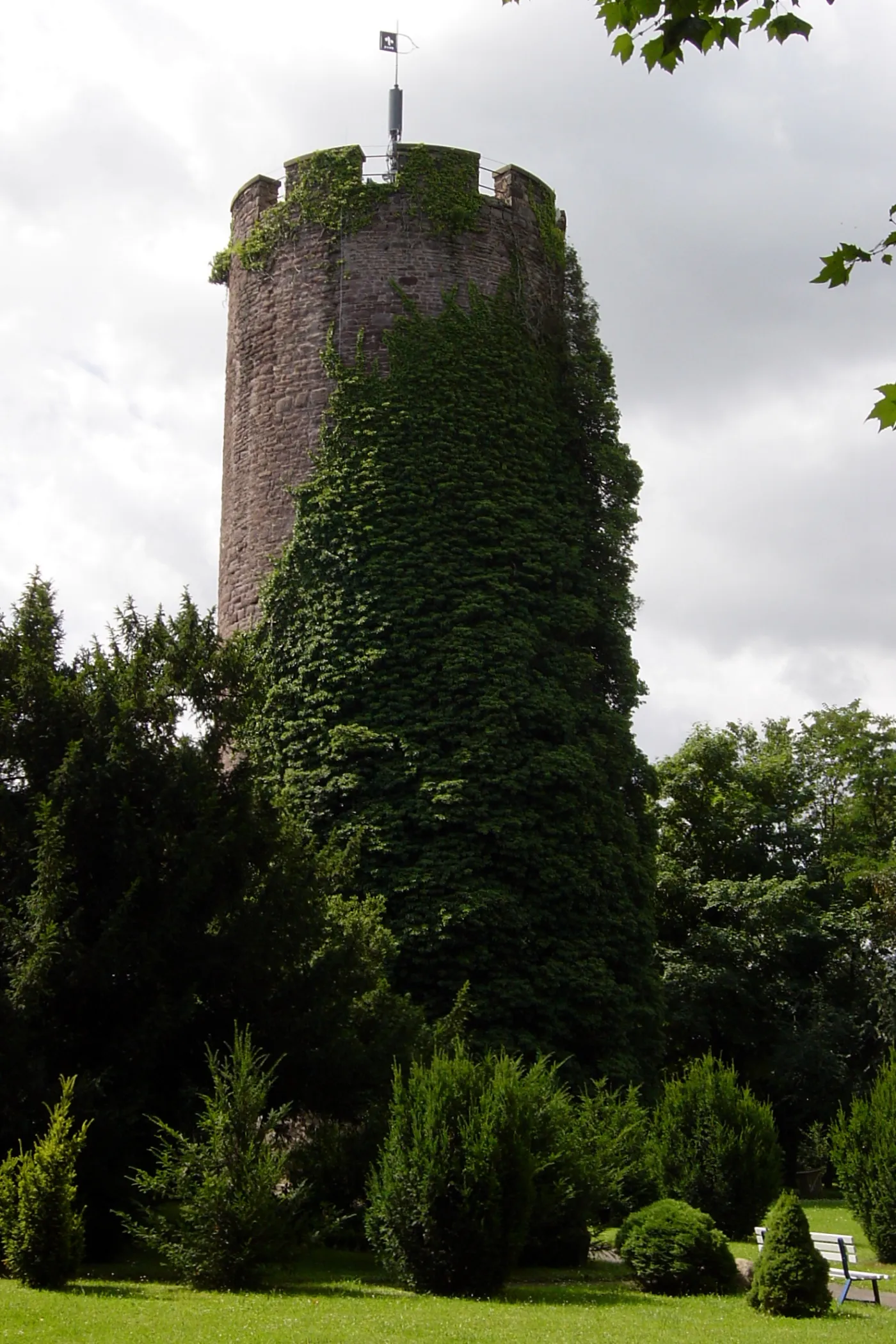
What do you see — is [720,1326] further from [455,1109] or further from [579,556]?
[579,556]

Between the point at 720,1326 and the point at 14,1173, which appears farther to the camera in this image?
the point at 14,1173

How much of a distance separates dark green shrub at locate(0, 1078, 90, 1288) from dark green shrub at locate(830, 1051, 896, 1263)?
330 inches

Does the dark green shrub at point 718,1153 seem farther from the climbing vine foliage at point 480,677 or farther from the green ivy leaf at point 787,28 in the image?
the green ivy leaf at point 787,28

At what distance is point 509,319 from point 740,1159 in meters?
12.4

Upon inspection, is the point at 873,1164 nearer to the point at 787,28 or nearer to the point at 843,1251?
the point at 843,1251

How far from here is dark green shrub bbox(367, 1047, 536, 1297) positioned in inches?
429

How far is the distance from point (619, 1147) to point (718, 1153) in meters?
1.73

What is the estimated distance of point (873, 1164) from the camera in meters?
14.6

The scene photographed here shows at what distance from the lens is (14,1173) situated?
11117 millimetres

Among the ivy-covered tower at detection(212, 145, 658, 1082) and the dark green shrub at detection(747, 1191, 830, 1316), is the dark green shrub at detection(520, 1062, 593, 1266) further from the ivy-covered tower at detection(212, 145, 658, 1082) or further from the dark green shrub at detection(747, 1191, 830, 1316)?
the ivy-covered tower at detection(212, 145, 658, 1082)

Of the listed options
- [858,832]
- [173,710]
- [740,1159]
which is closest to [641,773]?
[740,1159]

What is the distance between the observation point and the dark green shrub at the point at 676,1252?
1179cm

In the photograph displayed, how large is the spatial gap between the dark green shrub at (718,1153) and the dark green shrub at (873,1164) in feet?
2.86

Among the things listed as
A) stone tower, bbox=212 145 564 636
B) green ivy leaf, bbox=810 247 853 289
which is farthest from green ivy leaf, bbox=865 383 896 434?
stone tower, bbox=212 145 564 636
